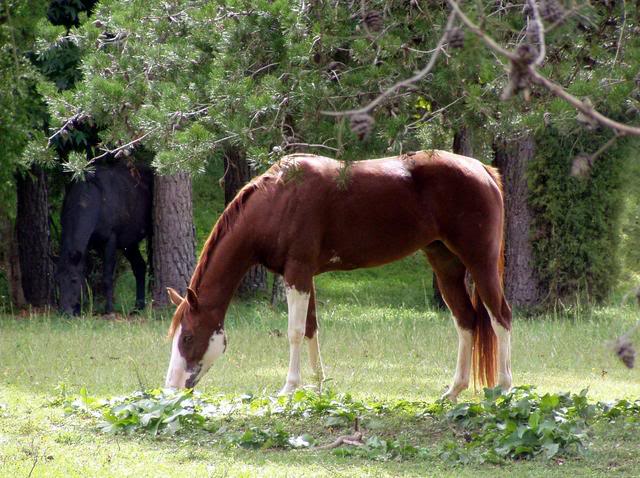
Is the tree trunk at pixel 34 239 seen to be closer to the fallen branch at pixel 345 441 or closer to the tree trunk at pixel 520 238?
the tree trunk at pixel 520 238

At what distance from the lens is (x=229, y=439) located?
605cm

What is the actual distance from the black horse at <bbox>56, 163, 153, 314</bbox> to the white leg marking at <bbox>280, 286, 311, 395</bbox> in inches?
261

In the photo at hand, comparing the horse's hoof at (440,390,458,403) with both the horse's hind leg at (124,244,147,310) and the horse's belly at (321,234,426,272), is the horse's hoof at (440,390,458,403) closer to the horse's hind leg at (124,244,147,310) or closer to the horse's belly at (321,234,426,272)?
the horse's belly at (321,234,426,272)

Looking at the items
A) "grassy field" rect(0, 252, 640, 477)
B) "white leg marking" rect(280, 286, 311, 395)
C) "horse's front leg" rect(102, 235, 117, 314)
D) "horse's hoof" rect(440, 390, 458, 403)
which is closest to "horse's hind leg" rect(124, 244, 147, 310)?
"horse's front leg" rect(102, 235, 117, 314)

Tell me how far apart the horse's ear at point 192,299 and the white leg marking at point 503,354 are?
227cm

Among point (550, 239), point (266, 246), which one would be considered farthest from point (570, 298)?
point (266, 246)

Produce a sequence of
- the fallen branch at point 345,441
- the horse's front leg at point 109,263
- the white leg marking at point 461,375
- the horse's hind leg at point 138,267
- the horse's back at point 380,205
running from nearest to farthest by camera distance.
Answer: the fallen branch at point 345,441 < the horse's back at point 380,205 < the white leg marking at point 461,375 < the horse's front leg at point 109,263 < the horse's hind leg at point 138,267

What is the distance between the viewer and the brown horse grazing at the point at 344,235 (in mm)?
7230

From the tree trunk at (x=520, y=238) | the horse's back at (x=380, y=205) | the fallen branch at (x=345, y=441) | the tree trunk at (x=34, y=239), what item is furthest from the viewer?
the tree trunk at (x=34, y=239)

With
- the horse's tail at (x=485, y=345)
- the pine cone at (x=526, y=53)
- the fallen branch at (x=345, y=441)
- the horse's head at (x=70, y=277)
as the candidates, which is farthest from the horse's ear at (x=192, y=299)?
the horse's head at (x=70, y=277)

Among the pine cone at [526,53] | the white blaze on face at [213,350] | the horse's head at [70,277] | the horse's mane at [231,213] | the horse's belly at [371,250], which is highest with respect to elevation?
the pine cone at [526,53]

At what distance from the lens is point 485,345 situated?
24.7ft

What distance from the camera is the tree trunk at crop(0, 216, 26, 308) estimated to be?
→ 46.7ft

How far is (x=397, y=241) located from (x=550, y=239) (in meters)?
6.77
